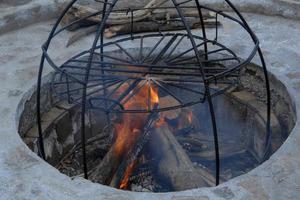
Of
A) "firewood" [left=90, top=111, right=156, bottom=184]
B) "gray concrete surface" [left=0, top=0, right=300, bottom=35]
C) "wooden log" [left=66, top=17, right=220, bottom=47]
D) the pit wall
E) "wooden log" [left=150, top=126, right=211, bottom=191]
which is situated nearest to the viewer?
"wooden log" [left=150, top=126, right=211, bottom=191]

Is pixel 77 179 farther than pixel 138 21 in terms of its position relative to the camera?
No

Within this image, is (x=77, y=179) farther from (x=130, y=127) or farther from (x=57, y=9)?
(x=57, y=9)

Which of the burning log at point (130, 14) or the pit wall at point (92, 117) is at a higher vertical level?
the burning log at point (130, 14)

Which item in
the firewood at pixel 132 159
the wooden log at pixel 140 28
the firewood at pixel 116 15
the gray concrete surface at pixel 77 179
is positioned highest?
the firewood at pixel 116 15

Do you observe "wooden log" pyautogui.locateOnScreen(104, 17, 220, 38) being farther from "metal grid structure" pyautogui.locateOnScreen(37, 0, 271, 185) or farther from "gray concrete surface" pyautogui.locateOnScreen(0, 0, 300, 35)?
"gray concrete surface" pyautogui.locateOnScreen(0, 0, 300, 35)

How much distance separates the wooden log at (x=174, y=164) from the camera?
397 centimetres

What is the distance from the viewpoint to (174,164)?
13.7 ft

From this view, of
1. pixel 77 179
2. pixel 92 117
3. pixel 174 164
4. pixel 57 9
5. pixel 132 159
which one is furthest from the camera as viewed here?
pixel 57 9

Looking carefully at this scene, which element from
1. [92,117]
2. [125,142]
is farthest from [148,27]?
[125,142]

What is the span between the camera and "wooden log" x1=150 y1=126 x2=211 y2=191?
3.97 metres

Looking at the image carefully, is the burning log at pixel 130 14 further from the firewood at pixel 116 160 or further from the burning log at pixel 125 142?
the firewood at pixel 116 160

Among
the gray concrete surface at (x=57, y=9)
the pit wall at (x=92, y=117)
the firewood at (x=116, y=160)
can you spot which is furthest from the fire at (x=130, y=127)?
the gray concrete surface at (x=57, y=9)


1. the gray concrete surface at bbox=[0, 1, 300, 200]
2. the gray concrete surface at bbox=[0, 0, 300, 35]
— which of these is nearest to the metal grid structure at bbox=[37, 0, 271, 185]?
the gray concrete surface at bbox=[0, 1, 300, 200]

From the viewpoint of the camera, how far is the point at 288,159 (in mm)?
Result: 3432
